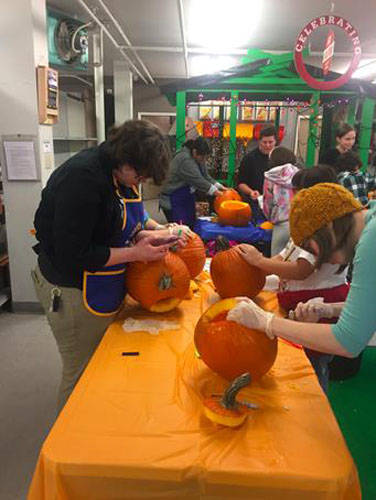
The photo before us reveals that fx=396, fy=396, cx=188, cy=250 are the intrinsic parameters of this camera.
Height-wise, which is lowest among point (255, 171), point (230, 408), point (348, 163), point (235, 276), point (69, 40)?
point (230, 408)

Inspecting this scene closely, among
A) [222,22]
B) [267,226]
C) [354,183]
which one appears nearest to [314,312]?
[354,183]

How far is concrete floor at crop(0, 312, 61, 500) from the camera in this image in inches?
75.9

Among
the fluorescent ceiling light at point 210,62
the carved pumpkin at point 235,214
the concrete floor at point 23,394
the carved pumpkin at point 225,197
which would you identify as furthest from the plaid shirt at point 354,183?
the fluorescent ceiling light at point 210,62

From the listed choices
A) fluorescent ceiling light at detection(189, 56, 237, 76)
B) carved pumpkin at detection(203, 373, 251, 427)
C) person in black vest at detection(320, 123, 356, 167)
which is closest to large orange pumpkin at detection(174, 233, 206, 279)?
carved pumpkin at detection(203, 373, 251, 427)

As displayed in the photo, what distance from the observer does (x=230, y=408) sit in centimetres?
106

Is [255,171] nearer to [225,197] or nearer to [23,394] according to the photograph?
[225,197]

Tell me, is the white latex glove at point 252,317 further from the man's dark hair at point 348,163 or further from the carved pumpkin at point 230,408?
the man's dark hair at point 348,163

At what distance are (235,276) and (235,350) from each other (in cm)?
62

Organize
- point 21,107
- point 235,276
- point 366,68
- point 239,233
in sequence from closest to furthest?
point 235,276 < point 21,107 < point 239,233 < point 366,68

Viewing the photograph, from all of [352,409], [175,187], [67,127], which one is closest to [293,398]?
[352,409]

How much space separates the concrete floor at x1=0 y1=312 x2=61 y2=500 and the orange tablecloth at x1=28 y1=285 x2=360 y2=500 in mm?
1071

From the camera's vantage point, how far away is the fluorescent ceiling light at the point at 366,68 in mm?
7417

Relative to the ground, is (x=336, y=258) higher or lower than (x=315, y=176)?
lower

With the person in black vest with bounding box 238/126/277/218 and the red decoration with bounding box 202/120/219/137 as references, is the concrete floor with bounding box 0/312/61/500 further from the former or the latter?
the red decoration with bounding box 202/120/219/137
